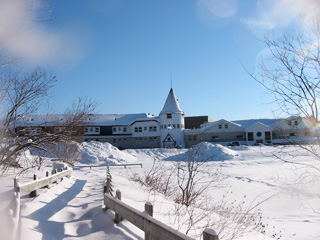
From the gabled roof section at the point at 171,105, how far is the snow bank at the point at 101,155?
21016 millimetres

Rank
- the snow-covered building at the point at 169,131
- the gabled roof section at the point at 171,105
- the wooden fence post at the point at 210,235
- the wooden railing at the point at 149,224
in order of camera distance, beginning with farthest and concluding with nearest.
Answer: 1. the gabled roof section at the point at 171,105
2. the snow-covered building at the point at 169,131
3. the wooden railing at the point at 149,224
4. the wooden fence post at the point at 210,235

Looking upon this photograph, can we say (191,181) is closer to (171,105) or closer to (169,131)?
(169,131)

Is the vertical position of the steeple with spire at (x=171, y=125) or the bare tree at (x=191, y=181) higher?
the steeple with spire at (x=171, y=125)

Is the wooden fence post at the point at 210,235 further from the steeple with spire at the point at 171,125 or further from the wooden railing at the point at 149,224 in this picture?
the steeple with spire at the point at 171,125

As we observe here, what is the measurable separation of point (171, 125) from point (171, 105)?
4.50m

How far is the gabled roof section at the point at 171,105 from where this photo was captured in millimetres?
55594

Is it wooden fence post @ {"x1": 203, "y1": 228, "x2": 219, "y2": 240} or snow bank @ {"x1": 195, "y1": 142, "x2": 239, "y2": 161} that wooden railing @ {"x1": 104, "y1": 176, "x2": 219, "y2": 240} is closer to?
wooden fence post @ {"x1": 203, "y1": 228, "x2": 219, "y2": 240}

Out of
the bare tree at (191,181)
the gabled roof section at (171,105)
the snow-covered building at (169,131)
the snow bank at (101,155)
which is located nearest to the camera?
the bare tree at (191,181)

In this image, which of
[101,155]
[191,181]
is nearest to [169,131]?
[101,155]

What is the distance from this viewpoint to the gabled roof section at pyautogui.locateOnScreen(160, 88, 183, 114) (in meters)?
55.6

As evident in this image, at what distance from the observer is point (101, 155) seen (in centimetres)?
3431

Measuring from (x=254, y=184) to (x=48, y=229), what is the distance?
1631 cm

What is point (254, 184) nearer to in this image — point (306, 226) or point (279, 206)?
point (279, 206)

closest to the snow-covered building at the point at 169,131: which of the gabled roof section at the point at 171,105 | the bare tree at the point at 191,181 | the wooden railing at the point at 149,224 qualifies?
the gabled roof section at the point at 171,105
